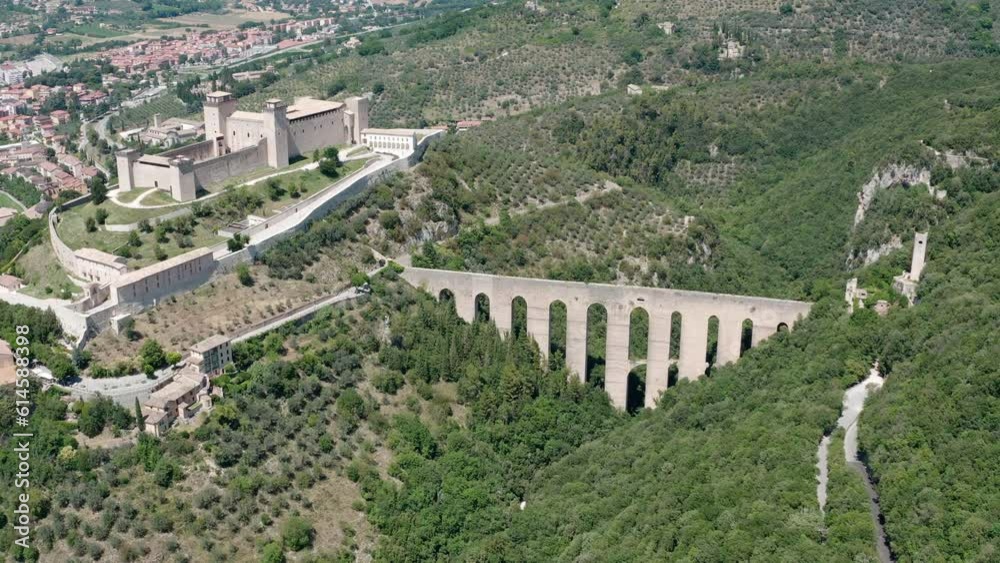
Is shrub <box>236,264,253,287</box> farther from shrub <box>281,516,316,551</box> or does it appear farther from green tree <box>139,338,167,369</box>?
shrub <box>281,516,316,551</box>

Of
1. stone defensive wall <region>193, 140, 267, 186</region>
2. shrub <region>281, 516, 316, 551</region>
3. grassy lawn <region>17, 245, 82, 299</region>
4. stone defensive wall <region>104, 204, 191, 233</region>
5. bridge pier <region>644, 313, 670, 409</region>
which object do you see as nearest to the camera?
shrub <region>281, 516, 316, 551</region>

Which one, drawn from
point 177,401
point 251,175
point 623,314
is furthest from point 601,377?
point 251,175

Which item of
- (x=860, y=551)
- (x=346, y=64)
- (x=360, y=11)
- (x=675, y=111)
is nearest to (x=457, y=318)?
(x=860, y=551)

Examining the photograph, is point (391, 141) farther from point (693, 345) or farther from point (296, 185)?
point (693, 345)

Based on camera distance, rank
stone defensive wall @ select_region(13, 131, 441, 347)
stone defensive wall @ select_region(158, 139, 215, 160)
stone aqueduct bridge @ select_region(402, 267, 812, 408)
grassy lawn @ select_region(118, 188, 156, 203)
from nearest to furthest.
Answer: stone defensive wall @ select_region(13, 131, 441, 347) → stone aqueduct bridge @ select_region(402, 267, 812, 408) → grassy lawn @ select_region(118, 188, 156, 203) → stone defensive wall @ select_region(158, 139, 215, 160)

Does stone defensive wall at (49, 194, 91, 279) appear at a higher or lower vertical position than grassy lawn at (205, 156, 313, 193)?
lower

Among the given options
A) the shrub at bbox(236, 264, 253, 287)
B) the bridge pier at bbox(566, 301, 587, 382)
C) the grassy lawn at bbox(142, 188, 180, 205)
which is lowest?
the bridge pier at bbox(566, 301, 587, 382)

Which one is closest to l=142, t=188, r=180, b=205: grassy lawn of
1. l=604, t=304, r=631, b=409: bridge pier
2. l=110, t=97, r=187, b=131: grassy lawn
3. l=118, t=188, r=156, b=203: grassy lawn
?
l=118, t=188, r=156, b=203: grassy lawn

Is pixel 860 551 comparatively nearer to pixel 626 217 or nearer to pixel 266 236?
pixel 266 236
